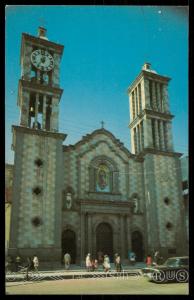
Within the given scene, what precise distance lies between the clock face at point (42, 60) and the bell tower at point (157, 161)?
9.56 metres

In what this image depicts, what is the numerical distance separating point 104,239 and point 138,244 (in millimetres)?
3595

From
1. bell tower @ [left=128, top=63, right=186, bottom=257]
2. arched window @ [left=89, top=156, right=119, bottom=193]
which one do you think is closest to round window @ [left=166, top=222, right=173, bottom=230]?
bell tower @ [left=128, top=63, right=186, bottom=257]

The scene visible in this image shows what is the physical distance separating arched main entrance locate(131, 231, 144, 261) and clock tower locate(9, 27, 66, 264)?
302 inches

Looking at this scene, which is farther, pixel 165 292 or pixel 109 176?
pixel 109 176

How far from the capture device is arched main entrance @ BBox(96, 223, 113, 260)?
1206 inches

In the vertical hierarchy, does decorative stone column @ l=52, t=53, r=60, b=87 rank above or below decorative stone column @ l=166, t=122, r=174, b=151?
above

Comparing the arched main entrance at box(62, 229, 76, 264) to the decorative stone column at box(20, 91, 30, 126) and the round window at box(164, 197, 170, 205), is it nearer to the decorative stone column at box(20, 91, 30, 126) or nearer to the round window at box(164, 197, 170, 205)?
the round window at box(164, 197, 170, 205)

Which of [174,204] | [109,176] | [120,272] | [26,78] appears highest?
[26,78]

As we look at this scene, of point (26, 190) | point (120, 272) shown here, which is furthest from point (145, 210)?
point (26, 190)

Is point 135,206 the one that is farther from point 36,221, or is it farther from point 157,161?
point 36,221

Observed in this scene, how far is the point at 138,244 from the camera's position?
32500 millimetres
